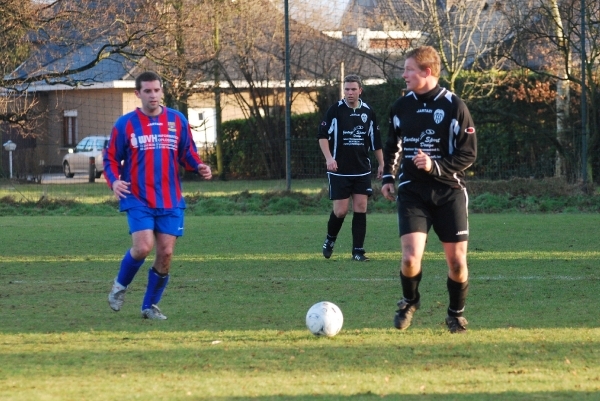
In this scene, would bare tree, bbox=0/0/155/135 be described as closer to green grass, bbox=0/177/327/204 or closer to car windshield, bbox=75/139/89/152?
green grass, bbox=0/177/327/204

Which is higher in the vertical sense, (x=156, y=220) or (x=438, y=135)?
(x=438, y=135)

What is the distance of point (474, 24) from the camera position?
79.5 ft

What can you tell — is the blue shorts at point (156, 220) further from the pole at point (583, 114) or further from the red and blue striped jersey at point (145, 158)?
the pole at point (583, 114)

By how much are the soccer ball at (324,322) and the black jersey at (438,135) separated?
105 cm

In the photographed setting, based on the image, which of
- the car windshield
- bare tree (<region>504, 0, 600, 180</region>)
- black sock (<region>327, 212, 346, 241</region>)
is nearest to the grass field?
black sock (<region>327, 212, 346, 241</region>)

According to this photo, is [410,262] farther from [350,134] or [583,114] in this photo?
[583,114]

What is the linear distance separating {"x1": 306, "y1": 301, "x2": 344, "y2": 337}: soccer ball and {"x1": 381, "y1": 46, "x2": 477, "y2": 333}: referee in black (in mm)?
473

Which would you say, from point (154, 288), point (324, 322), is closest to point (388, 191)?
point (324, 322)

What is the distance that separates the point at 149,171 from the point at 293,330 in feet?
5.26

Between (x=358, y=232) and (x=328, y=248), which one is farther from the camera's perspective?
(x=328, y=248)

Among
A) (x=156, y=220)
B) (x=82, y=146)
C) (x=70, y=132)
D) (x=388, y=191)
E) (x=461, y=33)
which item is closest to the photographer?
(x=388, y=191)

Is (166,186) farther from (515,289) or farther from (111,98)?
(111,98)

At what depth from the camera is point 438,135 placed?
598cm

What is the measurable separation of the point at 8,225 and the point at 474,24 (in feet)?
47.4
